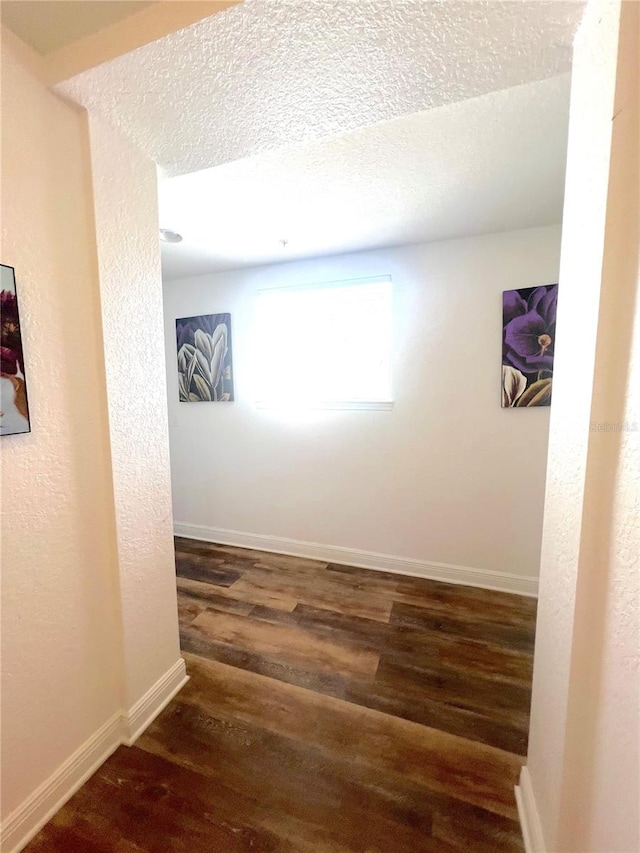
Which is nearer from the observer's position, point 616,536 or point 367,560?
point 616,536

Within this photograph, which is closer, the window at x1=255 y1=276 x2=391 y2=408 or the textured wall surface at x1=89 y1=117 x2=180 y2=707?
the textured wall surface at x1=89 y1=117 x2=180 y2=707

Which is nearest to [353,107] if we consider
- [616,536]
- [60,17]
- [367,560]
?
[60,17]

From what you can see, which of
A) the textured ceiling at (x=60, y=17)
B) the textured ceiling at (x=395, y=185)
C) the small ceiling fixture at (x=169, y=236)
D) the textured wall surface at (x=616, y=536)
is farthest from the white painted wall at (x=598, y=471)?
the small ceiling fixture at (x=169, y=236)

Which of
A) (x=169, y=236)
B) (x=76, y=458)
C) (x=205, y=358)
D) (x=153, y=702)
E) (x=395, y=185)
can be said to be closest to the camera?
(x=76, y=458)

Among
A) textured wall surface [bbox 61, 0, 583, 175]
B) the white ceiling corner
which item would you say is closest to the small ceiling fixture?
the white ceiling corner

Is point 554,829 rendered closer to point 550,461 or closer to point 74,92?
point 550,461

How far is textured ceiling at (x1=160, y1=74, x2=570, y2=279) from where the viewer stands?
1180 mm

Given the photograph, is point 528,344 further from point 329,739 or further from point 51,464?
point 51,464

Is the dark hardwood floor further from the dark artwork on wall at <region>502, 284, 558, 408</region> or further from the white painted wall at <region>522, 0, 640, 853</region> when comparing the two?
the dark artwork on wall at <region>502, 284, 558, 408</region>

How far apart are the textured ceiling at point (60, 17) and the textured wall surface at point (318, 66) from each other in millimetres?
85

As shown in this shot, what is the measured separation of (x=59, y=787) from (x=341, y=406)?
7.15 feet

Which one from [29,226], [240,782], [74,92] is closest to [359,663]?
[240,782]

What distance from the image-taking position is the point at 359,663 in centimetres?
168

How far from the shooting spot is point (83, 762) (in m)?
1.18
